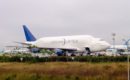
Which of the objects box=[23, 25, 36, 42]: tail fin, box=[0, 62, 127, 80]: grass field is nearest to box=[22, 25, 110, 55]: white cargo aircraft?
box=[23, 25, 36, 42]: tail fin

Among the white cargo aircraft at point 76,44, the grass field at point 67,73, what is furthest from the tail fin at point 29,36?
the grass field at point 67,73

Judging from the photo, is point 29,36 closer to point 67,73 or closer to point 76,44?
point 76,44

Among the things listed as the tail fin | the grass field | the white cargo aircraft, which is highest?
the tail fin

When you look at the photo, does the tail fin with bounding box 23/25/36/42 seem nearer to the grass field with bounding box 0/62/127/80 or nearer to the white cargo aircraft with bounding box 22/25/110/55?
the white cargo aircraft with bounding box 22/25/110/55

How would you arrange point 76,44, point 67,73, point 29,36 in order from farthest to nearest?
point 29,36
point 76,44
point 67,73

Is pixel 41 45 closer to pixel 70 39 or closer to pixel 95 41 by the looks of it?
pixel 70 39

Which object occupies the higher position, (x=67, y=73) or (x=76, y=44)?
(x=76, y=44)

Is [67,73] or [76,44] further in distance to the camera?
[76,44]

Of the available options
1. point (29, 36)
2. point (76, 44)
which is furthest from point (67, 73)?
Answer: point (29, 36)

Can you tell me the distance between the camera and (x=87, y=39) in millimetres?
92875

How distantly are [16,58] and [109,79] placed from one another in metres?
39.4

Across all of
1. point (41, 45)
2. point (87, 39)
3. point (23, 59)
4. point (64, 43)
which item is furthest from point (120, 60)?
point (41, 45)

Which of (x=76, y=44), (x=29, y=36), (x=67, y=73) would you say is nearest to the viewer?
(x=67, y=73)

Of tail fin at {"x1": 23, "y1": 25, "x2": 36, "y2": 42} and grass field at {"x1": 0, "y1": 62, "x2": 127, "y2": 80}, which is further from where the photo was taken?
tail fin at {"x1": 23, "y1": 25, "x2": 36, "y2": 42}
